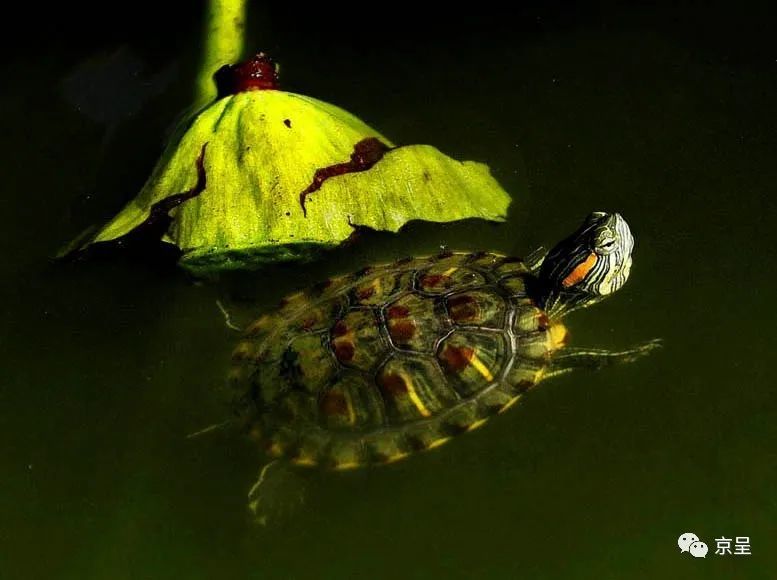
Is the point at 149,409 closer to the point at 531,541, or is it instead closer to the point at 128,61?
the point at 531,541

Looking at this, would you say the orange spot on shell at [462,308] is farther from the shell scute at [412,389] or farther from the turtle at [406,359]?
the shell scute at [412,389]

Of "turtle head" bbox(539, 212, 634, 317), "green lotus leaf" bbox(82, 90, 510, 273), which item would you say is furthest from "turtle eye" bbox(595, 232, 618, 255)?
"green lotus leaf" bbox(82, 90, 510, 273)

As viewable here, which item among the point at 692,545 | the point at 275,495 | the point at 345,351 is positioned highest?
the point at 345,351

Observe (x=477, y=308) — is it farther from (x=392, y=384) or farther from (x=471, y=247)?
(x=471, y=247)

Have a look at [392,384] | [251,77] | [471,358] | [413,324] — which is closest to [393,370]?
[392,384]

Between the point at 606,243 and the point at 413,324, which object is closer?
the point at 413,324

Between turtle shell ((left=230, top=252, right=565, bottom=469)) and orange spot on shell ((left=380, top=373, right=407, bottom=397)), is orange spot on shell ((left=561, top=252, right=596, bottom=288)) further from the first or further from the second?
orange spot on shell ((left=380, top=373, right=407, bottom=397))

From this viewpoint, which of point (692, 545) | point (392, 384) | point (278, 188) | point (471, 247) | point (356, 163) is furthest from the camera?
point (471, 247)
